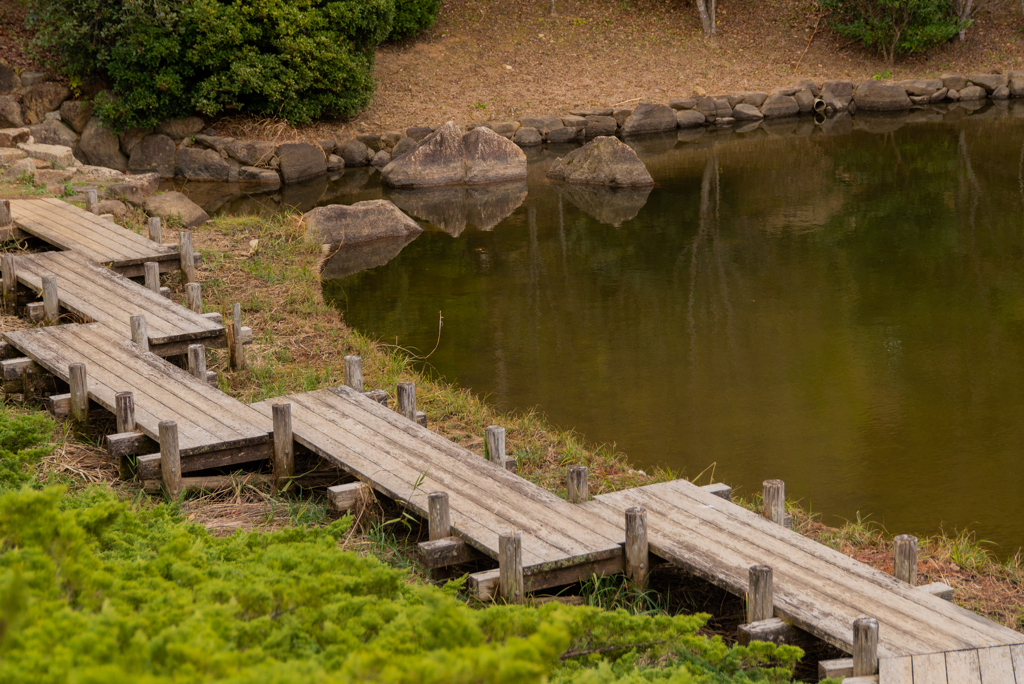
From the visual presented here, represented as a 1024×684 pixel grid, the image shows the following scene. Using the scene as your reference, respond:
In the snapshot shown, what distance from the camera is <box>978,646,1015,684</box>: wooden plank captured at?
13.6ft

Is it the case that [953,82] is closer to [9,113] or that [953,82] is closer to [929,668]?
[9,113]

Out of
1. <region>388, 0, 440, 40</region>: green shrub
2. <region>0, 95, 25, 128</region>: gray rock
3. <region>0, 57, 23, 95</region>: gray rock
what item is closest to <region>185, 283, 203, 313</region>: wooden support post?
<region>0, 95, 25, 128</region>: gray rock

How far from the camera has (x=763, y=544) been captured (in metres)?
5.18

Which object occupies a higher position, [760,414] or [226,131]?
[226,131]

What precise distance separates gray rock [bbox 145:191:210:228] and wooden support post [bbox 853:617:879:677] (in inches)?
435

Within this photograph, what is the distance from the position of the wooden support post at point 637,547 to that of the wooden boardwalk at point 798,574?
114 millimetres

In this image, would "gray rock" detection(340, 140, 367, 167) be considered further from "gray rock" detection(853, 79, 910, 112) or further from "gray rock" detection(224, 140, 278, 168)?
"gray rock" detection(853, 79, 910, 112)

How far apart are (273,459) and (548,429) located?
2.58m

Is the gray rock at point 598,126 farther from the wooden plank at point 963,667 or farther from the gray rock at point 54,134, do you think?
the wooden plank at point 963,667

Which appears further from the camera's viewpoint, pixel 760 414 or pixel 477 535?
pixel 760 414

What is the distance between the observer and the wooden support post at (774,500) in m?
5.48

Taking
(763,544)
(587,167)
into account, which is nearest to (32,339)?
(763,544)

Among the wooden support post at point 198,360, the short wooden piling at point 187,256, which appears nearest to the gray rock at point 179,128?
the short wooden piling at point 187,256

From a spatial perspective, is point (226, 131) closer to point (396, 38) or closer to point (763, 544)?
point (396, 38)
